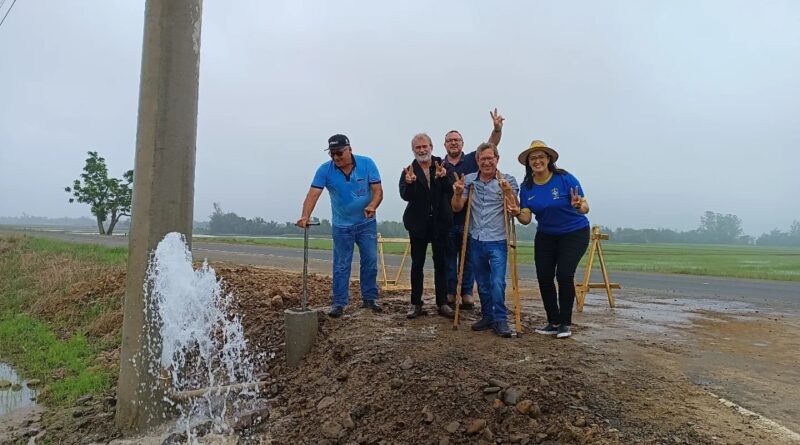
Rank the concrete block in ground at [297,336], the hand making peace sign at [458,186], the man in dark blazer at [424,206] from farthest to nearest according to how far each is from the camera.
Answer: the man in dark blazer at [424,206], the hand making peace sign at [458,186], the concrete block in ground at [297,336]

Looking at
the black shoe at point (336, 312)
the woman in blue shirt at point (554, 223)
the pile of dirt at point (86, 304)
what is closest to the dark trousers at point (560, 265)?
the woman in blue shirt at point (554, 223)

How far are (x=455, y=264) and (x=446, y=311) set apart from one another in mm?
606

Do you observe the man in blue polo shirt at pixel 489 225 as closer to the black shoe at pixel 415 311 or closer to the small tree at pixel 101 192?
the black shoe at pixel 415 311

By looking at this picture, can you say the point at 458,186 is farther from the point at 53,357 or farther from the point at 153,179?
the point at 53,357

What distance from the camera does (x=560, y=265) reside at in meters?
5.53

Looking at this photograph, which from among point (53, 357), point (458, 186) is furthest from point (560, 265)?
point (53, 357)

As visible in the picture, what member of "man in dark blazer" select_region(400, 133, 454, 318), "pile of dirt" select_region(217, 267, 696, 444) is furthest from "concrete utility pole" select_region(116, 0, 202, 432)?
"man in dark blazer" select_region(400, 133, 454, 318)

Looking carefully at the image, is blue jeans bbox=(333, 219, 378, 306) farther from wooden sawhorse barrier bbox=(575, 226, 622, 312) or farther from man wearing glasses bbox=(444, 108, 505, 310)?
wooden sawhorse barrier bbox=(575, 226, 622, 312)

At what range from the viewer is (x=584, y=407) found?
378 cm

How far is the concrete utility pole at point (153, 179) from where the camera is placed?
15.2 feet

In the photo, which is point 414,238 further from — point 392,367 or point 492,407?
point 492,407

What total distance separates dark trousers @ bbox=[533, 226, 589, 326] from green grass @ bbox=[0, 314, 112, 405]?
511 centimetres

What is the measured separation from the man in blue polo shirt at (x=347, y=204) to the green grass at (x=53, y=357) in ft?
10.0

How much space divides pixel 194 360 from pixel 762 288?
50.3ft
